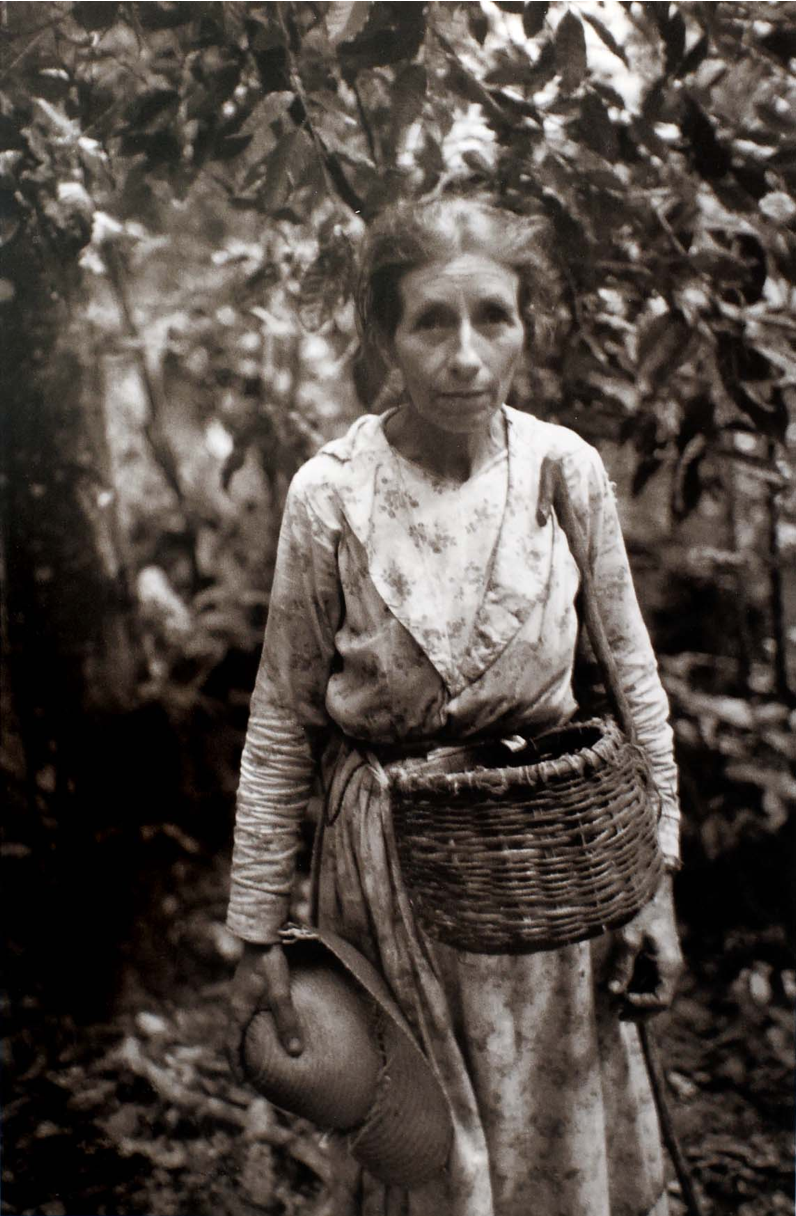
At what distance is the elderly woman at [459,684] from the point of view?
4.67 ft

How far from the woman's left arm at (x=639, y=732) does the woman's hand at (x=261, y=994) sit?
1.50ft

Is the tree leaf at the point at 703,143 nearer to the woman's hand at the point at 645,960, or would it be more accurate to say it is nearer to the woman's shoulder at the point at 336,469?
the woman's shoulder at the point at 336,469

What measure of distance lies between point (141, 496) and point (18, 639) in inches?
12.3

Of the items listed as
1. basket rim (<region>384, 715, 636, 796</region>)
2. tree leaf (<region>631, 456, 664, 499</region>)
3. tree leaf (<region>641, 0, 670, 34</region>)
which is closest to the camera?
basket rim (<region>384, 715, 636, 796</region>)

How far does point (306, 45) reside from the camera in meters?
1.53

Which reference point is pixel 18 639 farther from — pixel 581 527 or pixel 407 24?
pixel 407 24

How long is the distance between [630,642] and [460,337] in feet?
1.62

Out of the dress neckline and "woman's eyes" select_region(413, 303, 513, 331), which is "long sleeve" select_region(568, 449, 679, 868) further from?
"woman's eyes" select_region(413, 303, 513, 331)

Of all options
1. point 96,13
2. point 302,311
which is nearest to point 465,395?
point 302,311

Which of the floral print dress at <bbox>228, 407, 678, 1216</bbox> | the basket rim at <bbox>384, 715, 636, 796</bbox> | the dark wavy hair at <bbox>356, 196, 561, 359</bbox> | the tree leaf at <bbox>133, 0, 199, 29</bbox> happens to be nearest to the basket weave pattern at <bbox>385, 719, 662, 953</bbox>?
the basket rim at <bbox>384, 715, 636, 796</bbox>

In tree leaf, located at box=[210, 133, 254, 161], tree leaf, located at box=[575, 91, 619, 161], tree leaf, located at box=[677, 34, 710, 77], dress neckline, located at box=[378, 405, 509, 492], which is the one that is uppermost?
tree leaf, located at box=[677, 34, 710, 77]

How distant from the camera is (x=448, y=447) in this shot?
58.0 inches

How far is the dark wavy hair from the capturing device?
1.41 meters

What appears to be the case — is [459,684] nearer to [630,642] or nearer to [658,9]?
[630,642]
